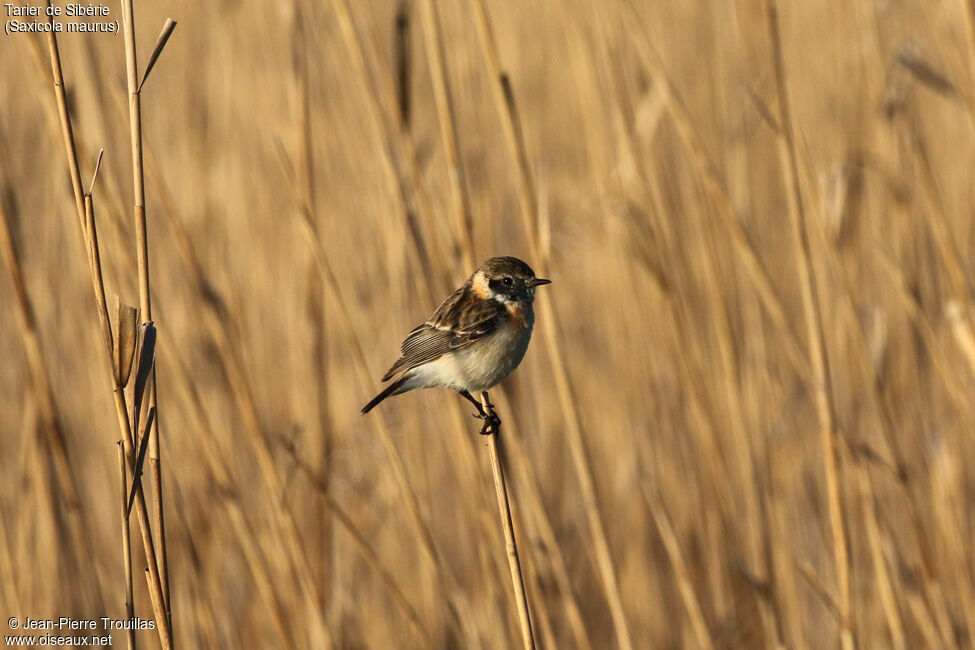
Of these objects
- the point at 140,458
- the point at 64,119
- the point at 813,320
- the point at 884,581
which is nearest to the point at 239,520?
the point at 140,458

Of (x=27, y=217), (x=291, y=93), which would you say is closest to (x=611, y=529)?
(x=291, y=93)

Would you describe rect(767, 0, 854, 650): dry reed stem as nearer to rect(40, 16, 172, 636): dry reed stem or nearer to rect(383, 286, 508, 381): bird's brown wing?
rect(383, 286, 508, 381): bird's brown wing

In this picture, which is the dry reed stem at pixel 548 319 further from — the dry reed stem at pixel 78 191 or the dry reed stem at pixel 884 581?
the dry reed stem at pixel 78 191

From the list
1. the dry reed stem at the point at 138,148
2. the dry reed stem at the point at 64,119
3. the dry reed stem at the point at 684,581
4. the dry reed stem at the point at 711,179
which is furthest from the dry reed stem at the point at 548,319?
the dry reed stem at the point at 64,119

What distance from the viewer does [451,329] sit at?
2949 mm

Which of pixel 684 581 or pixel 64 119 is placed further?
pixel 684 581

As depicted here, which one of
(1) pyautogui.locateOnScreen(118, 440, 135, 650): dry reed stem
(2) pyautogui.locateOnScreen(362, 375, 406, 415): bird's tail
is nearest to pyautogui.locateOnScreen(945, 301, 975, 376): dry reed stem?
(2) pyautogui.locateOnScreen(362, 375, 406, 415): bird's tail

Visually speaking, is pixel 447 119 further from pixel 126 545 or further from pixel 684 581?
pixel 684 581

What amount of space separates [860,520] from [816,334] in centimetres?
164

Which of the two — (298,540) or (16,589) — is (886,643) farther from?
(16,589)

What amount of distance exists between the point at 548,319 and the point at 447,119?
587 millimetres

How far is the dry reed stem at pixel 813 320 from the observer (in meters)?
2.41

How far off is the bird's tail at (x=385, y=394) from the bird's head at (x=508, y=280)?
0.40 metres

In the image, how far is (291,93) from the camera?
2.92 metres
